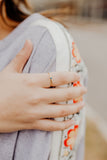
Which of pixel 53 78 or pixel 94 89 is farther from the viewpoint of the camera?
pixel 94 89

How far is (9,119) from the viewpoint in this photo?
650mm

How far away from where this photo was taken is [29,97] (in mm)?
646

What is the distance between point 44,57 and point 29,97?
12 centimetres

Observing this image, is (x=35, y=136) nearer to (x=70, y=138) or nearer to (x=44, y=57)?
(x=70, y=138)

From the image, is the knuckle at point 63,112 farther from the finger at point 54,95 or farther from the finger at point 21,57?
the finger at point 21,57

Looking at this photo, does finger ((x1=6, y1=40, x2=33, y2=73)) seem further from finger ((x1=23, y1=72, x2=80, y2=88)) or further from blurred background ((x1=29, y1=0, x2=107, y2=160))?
blurred background ((x1=29, y1=0, x2=107, y2=160))

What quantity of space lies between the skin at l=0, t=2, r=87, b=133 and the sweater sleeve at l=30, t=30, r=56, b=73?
21 mm

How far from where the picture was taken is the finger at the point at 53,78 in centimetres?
65

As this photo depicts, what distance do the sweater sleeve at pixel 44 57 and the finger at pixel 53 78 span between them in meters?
0.02

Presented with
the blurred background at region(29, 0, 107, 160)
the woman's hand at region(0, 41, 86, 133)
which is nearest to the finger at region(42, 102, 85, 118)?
the woman's hand at region(0, 41, 86, 133)

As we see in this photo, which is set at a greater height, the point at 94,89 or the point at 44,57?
the point at 94,89

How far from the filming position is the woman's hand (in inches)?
25.2

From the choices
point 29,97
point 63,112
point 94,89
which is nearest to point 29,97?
point 29,97

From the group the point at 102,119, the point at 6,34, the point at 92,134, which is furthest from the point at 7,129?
the point at 102,119
